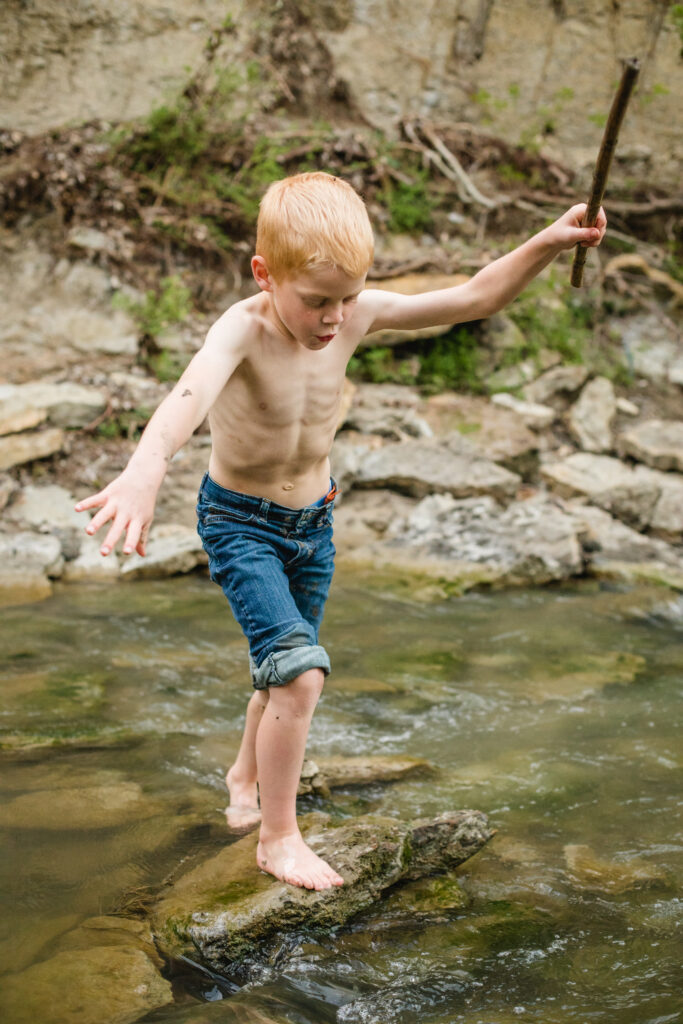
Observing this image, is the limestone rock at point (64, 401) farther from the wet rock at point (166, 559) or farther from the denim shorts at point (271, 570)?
the denim shorts at point (271, 570)

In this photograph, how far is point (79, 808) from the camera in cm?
235

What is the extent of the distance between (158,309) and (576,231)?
207 inches

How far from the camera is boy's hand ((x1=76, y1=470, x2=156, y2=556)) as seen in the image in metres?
1.43

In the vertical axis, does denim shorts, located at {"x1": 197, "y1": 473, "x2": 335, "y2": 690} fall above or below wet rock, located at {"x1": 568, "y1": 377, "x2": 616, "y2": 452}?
above

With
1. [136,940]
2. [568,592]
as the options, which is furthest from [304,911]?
[568,592]

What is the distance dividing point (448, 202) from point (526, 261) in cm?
673

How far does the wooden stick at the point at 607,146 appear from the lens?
4.94ft

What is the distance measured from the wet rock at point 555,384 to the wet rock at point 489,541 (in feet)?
5.54

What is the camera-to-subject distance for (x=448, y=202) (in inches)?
333

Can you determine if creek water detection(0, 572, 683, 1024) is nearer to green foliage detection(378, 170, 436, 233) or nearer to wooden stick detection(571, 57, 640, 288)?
wooden stick detection(571, 57, 640, 288)

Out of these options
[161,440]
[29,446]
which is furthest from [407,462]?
[161,440]

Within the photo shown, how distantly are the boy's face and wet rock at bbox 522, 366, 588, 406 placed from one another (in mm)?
5499

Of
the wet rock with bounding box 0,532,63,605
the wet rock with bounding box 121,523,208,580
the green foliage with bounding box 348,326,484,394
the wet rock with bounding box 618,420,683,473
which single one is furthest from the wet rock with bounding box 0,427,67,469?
the wet rock with bounding box 618,420,683,473

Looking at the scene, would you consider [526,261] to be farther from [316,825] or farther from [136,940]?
[136,940]
